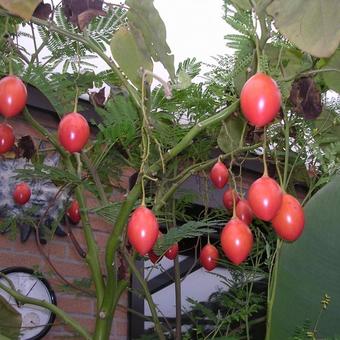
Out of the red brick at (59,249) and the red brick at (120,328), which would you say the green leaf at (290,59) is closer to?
the red brick at (59,249)

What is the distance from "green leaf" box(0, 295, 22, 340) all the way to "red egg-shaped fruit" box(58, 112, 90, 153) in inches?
15.4

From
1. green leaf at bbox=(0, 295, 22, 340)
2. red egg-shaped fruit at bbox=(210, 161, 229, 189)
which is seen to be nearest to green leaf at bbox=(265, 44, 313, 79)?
red egg-shaped fruit at bbox=(210, 161, 229, 189)

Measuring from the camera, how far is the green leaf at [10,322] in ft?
3.68

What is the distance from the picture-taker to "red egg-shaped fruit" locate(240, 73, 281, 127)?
2.34ft

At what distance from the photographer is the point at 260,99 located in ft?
2.33

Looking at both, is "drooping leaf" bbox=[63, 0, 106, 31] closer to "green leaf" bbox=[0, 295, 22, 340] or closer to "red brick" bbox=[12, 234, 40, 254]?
"green leaf" bbox=[0, 295, 22, 340]

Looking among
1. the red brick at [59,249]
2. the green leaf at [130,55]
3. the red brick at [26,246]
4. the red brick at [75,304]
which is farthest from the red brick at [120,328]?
the green leaf at [130,55]

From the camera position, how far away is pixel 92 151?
133 cm

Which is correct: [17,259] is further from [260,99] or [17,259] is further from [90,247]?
[260,99]

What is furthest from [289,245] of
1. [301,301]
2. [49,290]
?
[49,290]

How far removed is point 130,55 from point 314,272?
18.8 inches

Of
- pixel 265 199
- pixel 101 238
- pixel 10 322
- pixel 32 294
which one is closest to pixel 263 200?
pixel 265 199

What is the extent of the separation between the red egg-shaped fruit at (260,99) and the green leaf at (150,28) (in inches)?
6.0

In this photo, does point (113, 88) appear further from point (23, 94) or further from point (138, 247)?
point (138, 247)
